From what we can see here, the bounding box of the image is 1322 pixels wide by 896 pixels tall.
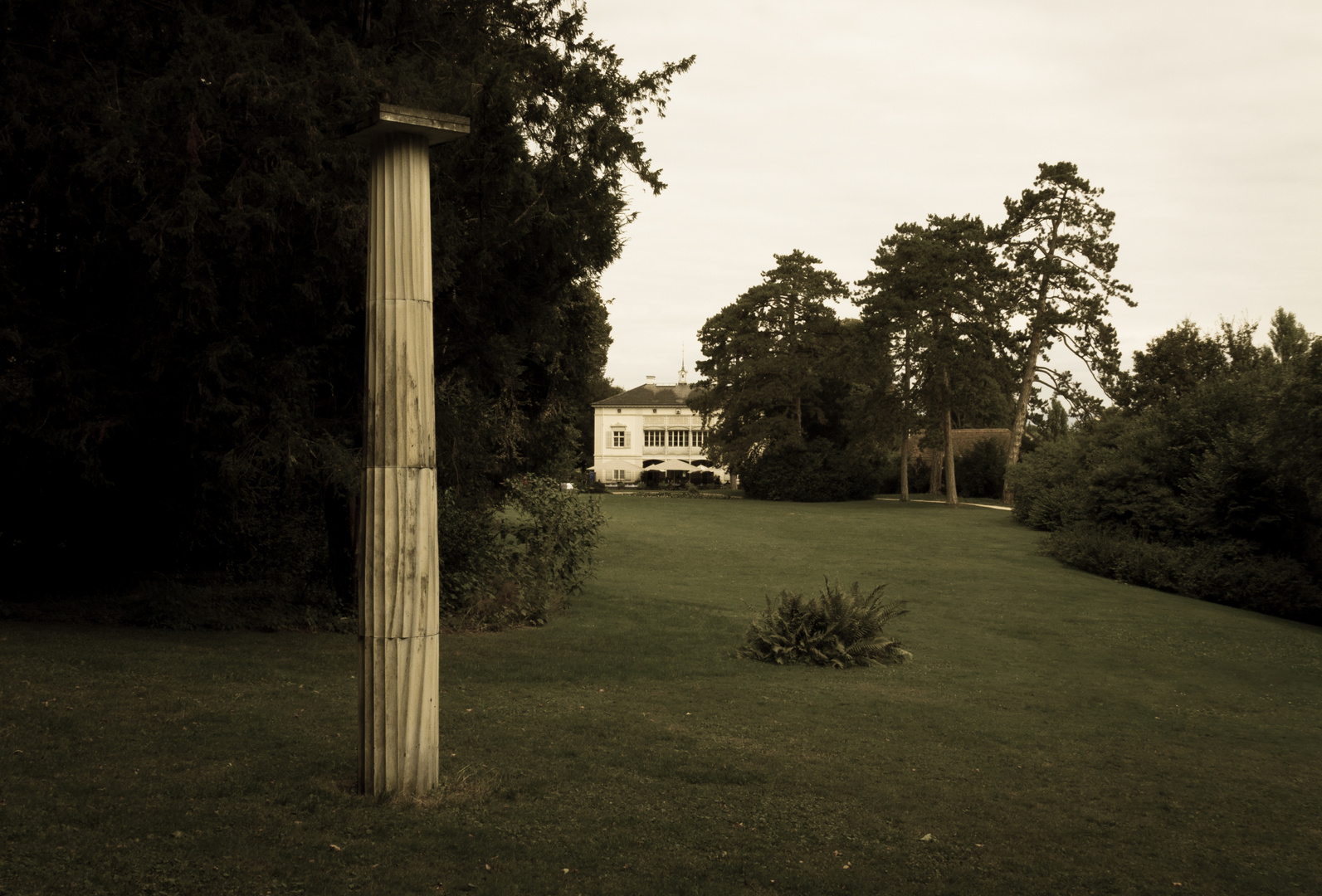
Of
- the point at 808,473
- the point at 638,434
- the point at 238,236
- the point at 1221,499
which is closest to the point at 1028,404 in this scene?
the point at 808,473

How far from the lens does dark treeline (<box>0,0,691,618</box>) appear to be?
10.6 m

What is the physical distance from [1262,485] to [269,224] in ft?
83.8

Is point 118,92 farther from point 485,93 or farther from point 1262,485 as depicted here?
point 1262,485

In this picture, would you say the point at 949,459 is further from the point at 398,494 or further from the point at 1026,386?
the point at 398,494

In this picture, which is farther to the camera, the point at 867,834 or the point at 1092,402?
the point at 1092,402

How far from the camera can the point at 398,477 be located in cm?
625

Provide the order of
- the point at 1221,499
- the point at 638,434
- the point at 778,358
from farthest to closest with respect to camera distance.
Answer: the point at 638,434, the point at 778,358, the point at 1221,499

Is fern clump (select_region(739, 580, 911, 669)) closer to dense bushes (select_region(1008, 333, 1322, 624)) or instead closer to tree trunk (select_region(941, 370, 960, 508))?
dense bushes (select_region(1008, 333, 1322, 624))

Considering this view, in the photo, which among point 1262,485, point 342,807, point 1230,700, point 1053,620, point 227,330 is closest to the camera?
point 342,807

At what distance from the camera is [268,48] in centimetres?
1148

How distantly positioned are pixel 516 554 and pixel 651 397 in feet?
226

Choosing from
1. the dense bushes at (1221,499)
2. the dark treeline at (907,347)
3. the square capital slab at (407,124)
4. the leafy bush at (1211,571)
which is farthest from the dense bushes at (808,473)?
the square capital slab at (407,124)

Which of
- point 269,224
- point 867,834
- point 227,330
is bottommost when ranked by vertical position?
point 867,834

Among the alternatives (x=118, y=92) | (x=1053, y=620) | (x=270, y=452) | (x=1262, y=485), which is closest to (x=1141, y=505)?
(x=1262, y=485)
